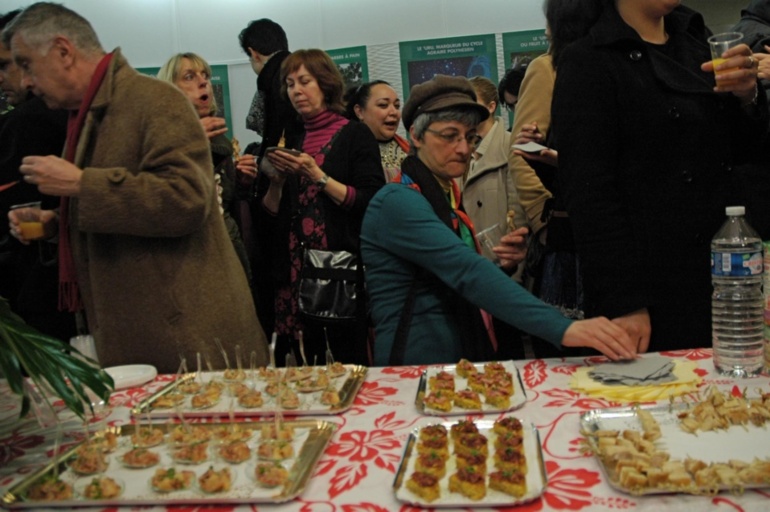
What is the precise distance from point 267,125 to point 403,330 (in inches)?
64.1

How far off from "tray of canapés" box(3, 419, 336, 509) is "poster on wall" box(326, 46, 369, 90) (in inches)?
152

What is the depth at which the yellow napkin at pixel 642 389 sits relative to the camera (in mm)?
1301

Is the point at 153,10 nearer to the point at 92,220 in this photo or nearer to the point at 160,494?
the point at 92,220

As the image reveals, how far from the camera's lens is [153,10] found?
484 cm

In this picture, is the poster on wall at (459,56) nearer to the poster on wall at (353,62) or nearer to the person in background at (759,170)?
the poster on wall at (353,62)

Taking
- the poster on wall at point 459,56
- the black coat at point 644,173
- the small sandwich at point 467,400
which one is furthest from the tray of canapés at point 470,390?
the poster on wall at point 459,56

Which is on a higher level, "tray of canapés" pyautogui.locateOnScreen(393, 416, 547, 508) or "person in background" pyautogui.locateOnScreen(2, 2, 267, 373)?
"person in background" pyautogui.locateOnScreen(2, 2, 267, 373)

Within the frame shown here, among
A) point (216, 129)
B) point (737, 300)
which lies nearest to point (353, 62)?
point (216, 129)

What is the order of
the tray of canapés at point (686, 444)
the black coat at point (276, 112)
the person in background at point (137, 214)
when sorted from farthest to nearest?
1. the black coat at point (276, 112)
2. the person in background at point (137, 214)
3. the tray of canapés at point (686, 444)

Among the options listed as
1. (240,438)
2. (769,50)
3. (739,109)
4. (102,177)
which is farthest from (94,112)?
(769,50)

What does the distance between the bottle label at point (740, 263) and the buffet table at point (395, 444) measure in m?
0.21

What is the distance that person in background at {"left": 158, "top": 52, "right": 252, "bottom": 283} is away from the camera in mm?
2803

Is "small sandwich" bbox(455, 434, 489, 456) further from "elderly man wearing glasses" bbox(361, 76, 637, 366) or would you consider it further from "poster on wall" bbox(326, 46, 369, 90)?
"poster on wall" bbox(326, 46, 369, 90)

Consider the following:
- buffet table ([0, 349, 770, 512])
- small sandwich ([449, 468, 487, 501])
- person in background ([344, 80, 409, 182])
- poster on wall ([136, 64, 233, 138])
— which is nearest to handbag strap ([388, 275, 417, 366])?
buffet table ([0, 349, 770, 512])
